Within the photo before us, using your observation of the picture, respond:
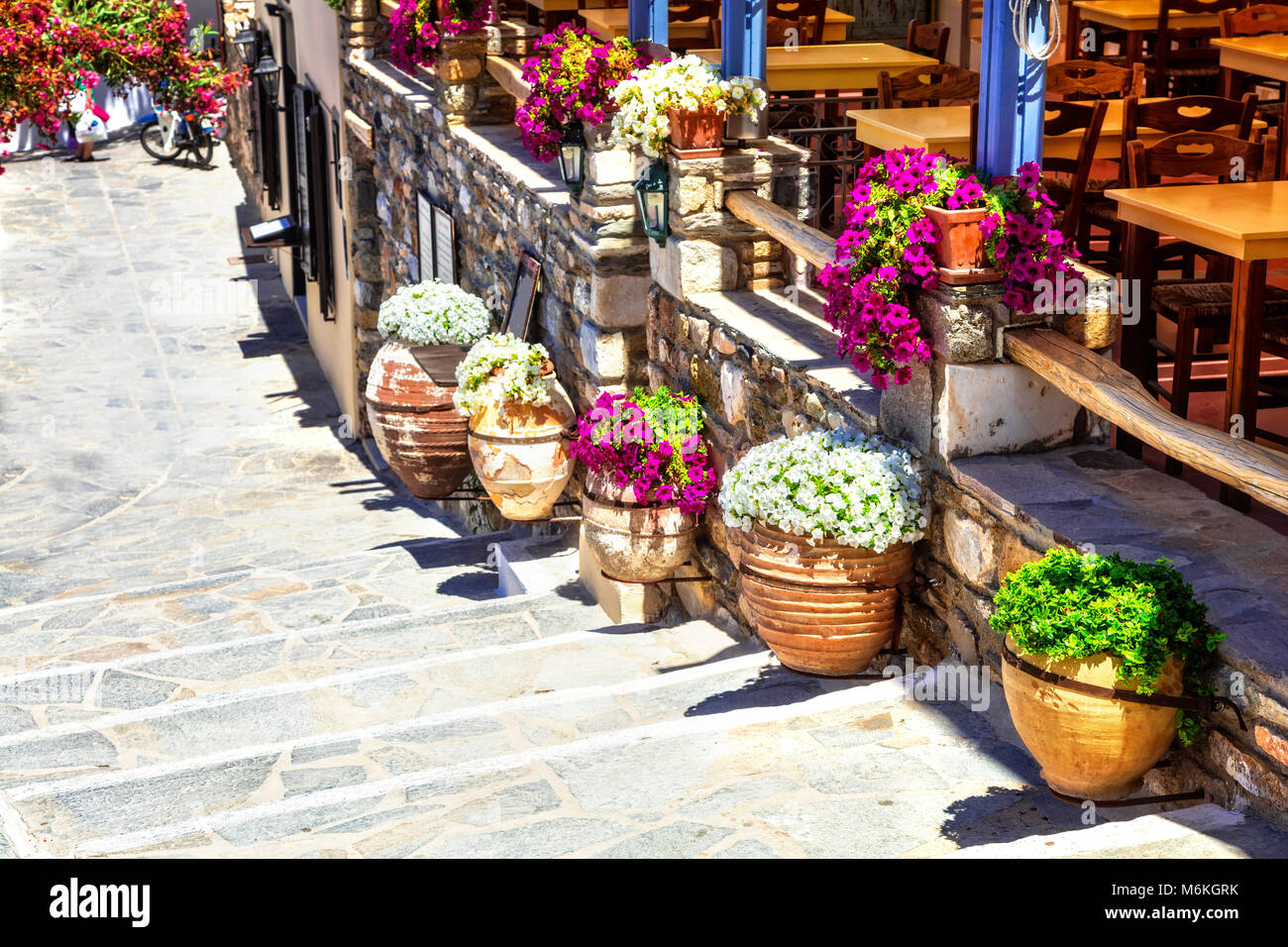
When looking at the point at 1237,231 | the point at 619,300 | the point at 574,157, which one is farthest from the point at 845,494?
the point at 574,157

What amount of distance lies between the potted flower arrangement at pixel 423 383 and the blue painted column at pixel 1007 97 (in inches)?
184

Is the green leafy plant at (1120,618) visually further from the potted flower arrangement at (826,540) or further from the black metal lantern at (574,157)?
the black metal lantern at (574,157)

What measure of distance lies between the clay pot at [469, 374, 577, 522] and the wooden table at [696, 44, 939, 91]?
6.16ft

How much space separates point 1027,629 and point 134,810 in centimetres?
273

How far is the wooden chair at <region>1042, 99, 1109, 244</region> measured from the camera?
18.7 feet

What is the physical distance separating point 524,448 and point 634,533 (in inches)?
53.4

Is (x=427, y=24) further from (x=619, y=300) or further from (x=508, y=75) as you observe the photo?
(x=619, y=300)

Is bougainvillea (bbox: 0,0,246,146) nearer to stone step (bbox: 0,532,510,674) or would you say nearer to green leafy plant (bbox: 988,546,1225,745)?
stone step (bbox: 0,532,510,674)

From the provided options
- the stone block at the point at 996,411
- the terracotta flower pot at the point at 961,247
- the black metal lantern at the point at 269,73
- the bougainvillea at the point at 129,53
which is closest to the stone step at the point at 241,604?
the stone block at the point at 996,411

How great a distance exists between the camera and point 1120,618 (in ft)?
11.6

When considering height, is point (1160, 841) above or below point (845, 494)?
below

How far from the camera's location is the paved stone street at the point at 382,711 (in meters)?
4.00
